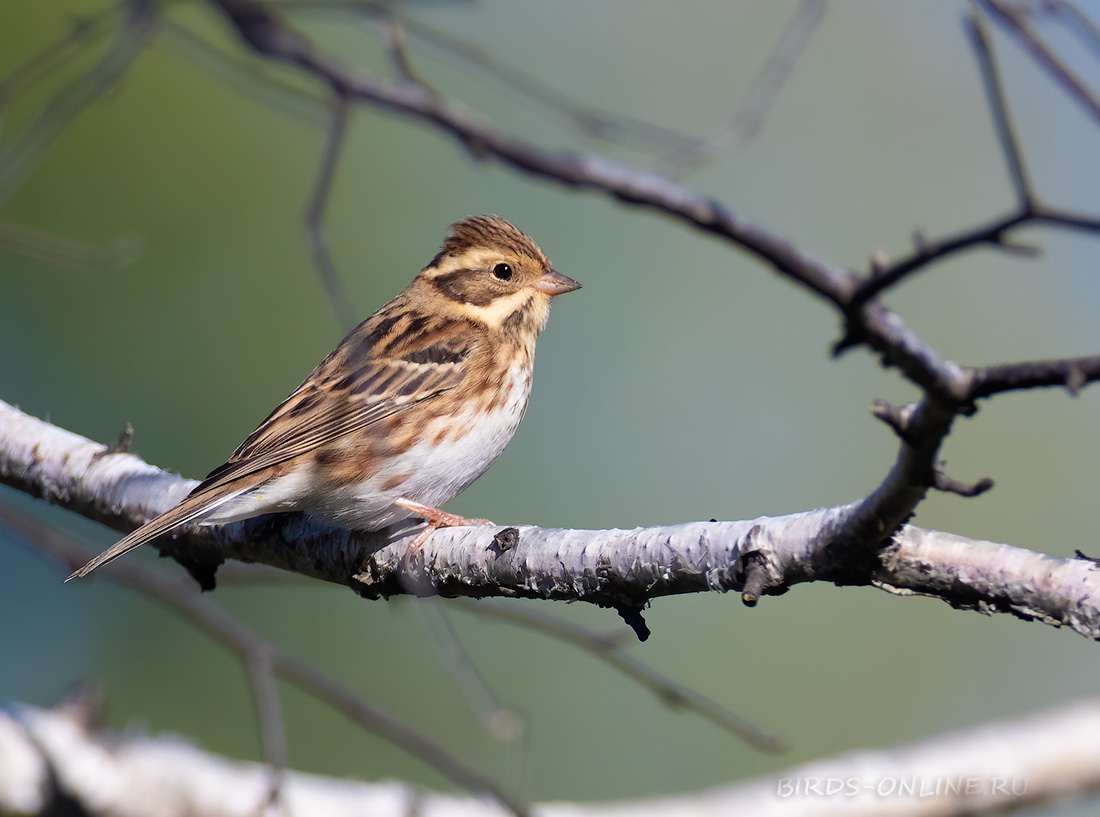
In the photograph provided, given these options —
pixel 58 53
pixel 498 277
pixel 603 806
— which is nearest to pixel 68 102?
pixel 58 53

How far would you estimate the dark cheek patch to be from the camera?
17.6 feet

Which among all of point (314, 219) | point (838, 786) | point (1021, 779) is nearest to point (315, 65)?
point (314, 219)

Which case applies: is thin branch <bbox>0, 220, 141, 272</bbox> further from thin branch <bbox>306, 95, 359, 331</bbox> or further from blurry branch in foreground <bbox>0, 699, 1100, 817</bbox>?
blurry branch in foreground <bbox>0, 699, 1100, 817</bbox>

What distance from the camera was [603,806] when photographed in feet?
17.1

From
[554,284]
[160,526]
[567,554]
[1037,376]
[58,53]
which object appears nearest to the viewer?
[1037,376]

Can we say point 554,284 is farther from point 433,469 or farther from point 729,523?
point 729,523

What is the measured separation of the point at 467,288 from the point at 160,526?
2.29 metres

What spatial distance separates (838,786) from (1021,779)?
3.09 ft

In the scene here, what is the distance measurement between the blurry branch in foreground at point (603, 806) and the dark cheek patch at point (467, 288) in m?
2.47

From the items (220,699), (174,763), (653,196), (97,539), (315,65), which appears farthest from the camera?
(220,699)

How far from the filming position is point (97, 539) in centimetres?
768

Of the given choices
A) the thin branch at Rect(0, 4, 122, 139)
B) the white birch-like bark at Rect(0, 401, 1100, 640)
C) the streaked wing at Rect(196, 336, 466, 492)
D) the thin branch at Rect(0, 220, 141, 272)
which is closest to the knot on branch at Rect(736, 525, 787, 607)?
the white birch-like bark at Rect(0, 401, 1100, 640)

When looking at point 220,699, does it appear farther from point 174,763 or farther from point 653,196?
point 653,196

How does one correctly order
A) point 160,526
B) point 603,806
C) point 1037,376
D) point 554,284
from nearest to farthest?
point 1037,376, point 160,526, point 603,806, point 554,284
